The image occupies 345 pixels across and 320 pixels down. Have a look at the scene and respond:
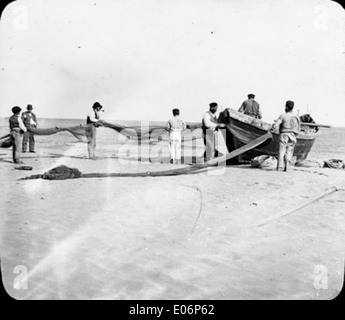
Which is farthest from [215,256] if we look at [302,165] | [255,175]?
[302,165]

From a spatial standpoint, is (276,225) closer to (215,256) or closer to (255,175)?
(215,256)

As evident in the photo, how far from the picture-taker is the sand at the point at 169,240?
358 centimetres

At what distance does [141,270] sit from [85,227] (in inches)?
52.8

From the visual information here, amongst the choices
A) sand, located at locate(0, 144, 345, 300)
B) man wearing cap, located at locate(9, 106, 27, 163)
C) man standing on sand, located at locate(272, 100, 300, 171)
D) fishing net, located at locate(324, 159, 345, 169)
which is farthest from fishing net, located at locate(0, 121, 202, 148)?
fishing net, located at locate(324, 159, 345, 169)

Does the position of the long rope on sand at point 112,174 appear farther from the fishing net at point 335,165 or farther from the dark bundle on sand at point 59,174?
the fishing net at point 335,165

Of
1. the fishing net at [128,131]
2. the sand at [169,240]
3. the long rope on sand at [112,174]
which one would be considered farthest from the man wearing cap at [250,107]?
the sand at [169,240]

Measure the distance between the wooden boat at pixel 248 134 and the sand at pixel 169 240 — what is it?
2625mm

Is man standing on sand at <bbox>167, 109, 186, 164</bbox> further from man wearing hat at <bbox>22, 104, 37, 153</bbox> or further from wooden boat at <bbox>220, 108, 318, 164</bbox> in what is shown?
man wearing hat at <bbox>22, 104, 37, 153</bbox>

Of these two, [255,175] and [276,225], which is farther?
[255,175]

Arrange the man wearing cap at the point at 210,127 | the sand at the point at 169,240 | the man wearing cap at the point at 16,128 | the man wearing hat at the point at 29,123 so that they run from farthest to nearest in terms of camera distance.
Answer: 1. the man wearing hat at the point at 29,123
2. the man wearing cap at the point at 210,127
3. the man wearing cap at the point at 16,128
4. the sand at the point at 169,240

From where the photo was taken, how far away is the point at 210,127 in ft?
33.4

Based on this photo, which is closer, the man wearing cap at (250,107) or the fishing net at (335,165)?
the fishing net at (335,165)

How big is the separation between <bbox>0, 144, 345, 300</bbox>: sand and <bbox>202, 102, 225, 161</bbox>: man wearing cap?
2.76m

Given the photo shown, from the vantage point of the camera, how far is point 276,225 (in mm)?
5301
